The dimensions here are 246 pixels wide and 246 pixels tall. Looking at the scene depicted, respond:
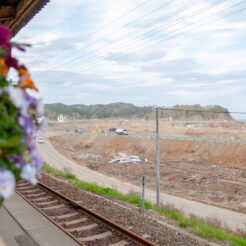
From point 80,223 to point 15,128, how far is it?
911 cm

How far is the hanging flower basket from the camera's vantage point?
1445mm

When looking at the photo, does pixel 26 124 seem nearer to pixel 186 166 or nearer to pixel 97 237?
pixel 97 237

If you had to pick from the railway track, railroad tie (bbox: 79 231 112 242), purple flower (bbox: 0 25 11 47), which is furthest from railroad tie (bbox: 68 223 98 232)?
purple flower (bbox: 0 25 11 47)

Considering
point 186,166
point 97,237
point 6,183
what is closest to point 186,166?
point 186,166

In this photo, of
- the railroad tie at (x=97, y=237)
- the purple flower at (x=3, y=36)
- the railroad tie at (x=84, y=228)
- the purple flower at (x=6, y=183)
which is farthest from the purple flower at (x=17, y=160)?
the railroad tie at (x=84, y=228)

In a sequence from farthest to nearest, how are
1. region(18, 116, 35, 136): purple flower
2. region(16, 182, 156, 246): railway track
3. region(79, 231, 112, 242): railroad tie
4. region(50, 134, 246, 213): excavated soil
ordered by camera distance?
region(50, 134, 246, 213): excavated soil → region(79, 231, 112, 242): railroad tie → region(16, 182, 156, 246): railway track → region(18, 116, 35, 136): purple flower

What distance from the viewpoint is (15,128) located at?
149 centimetres

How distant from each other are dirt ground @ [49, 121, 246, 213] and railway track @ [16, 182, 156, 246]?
16.6 m

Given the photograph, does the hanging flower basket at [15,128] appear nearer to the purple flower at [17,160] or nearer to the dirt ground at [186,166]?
the purple flower at [17,160]

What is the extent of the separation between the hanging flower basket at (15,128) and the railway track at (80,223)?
6843 mm

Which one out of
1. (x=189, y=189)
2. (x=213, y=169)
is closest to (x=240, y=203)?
(x=189, y=189)

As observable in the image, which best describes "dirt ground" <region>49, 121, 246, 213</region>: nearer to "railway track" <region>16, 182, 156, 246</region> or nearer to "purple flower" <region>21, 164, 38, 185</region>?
"railway track" <region>16, 182, 156, 246</region>

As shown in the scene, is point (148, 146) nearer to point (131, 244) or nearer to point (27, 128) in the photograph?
point (131, 244)

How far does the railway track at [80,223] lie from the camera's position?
28.5ft
